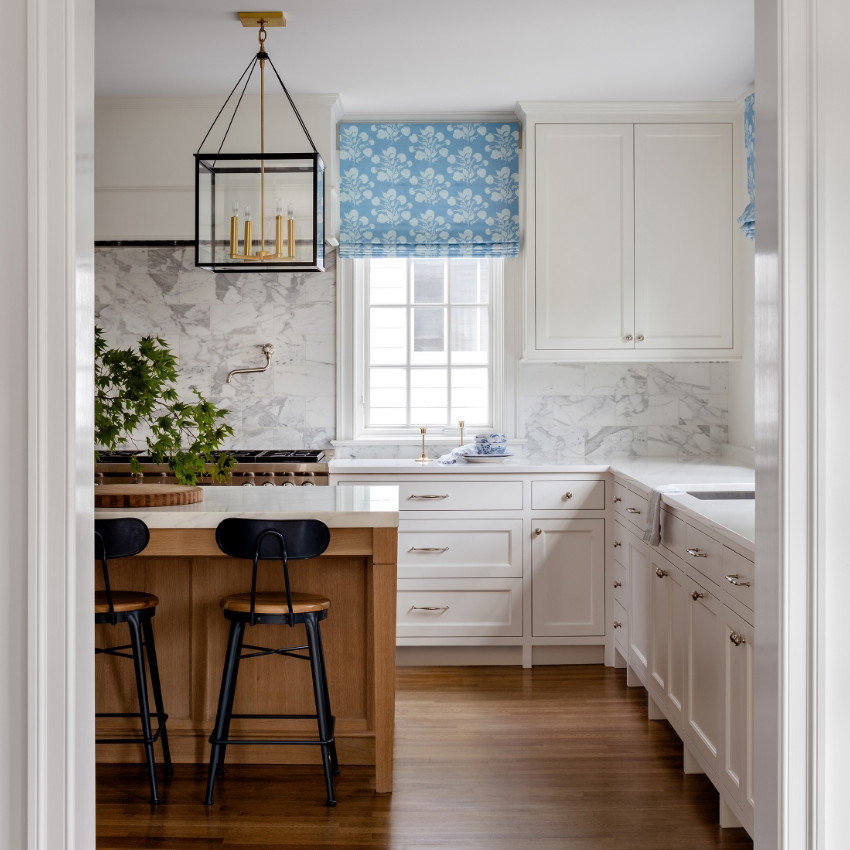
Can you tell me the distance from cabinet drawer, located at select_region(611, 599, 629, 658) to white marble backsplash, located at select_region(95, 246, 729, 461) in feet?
2.91

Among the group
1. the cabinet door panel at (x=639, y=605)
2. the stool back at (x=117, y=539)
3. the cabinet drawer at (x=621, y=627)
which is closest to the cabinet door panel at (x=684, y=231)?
the cabinet door panel at (x=639, y=605)

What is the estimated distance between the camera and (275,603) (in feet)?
9.41

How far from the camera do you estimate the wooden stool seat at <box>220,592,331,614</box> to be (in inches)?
112

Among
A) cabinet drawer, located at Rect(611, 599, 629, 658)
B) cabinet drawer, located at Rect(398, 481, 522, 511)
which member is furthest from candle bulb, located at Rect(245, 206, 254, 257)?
cabinet drawer, located at Rect(611, 599, 629, 658)

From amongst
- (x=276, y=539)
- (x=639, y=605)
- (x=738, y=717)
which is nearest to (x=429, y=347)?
(x=639, y=605)

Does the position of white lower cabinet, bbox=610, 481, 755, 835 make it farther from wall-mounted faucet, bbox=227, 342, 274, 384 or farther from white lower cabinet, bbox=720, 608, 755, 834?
wall-mounted faucet, bbox=227, 342, 274, 384

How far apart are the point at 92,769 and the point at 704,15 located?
320 centimetres

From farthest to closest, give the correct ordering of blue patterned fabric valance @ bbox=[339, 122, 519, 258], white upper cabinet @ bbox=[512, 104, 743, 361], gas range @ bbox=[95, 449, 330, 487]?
blue patterned fabric valance @ bbox=[339, 122, 519, 258] < white upper cabinet @ bbox=[512, 104, 743, 361] < gas range @ bbox=[95, 449, 330, 487]

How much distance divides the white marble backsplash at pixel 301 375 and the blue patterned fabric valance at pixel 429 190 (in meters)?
0.30

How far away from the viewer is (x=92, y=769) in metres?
1.51

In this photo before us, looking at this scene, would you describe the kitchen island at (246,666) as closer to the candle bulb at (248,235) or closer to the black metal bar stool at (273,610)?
the black metal bar stool at (273,610)

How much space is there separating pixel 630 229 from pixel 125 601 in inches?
114

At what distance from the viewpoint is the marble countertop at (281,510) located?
289cm
